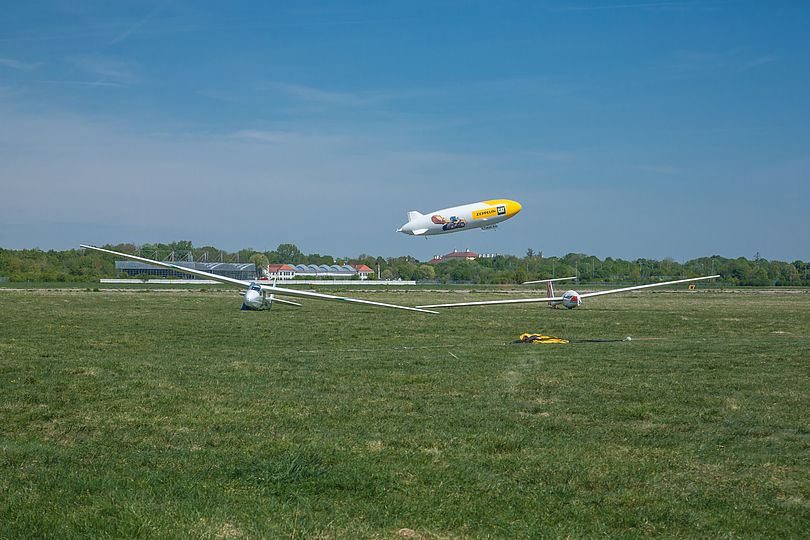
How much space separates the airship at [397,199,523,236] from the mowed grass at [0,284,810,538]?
17.4 ft

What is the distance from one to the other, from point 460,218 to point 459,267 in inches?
3190

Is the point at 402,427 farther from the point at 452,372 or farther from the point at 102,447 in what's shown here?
the point at 452,372

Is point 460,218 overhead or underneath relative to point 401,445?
overhead

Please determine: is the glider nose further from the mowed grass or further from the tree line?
the tree line

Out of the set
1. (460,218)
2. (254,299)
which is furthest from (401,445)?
(254,299)

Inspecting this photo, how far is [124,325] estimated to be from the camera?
95.0ft

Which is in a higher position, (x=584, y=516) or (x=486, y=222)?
(x=486, y=222)

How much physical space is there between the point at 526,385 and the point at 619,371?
2.88 metres

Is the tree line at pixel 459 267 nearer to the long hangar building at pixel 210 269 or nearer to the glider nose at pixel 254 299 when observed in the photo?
the long hangar building at pixel 210 269

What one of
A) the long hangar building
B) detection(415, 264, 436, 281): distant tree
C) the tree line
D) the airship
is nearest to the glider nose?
the airship

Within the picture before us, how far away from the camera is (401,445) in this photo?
8570 mm

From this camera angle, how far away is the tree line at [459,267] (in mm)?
107625

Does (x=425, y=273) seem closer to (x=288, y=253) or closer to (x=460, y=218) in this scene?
(x=288, y=253)

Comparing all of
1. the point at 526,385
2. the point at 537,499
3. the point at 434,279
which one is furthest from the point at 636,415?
the point at 434,279
